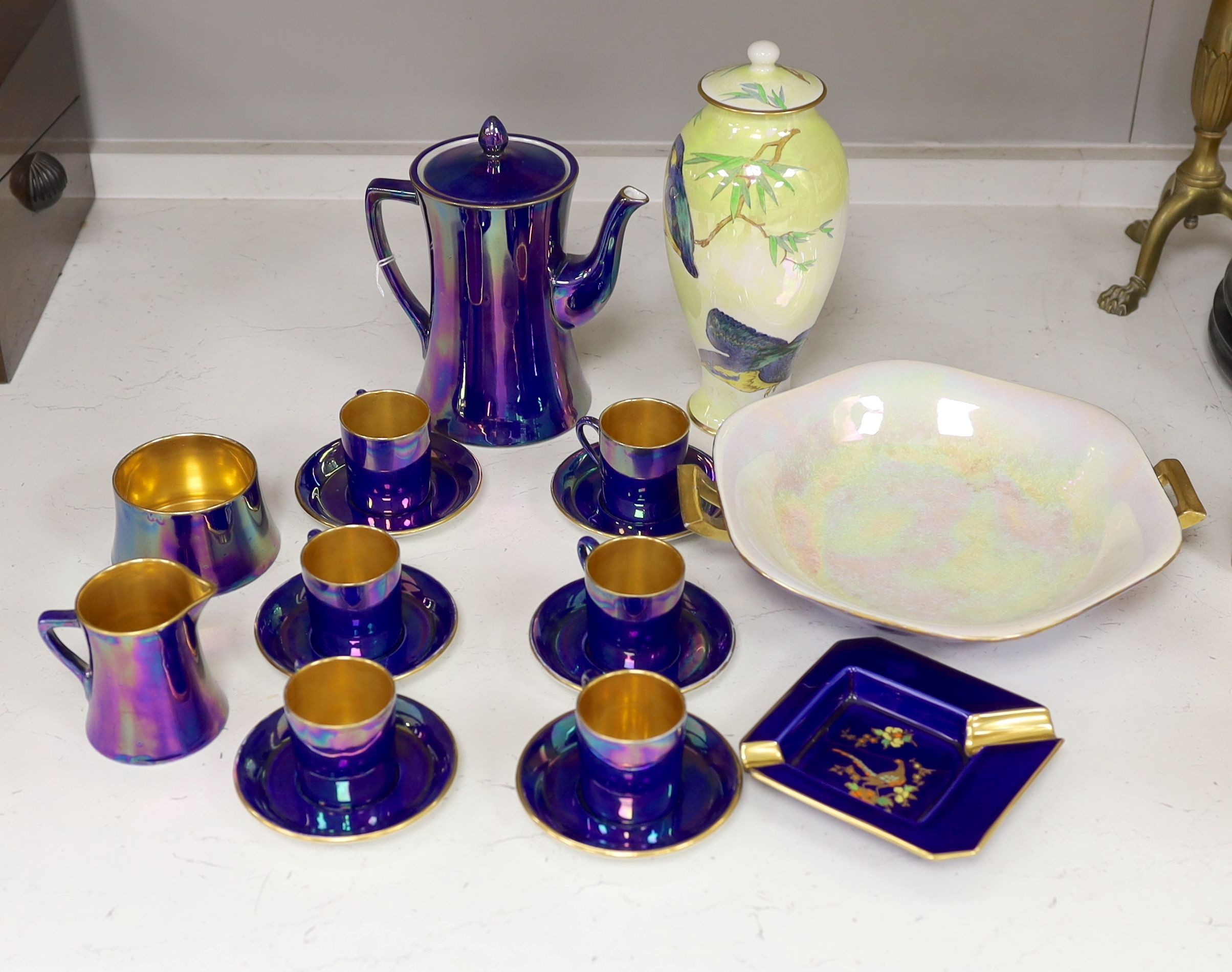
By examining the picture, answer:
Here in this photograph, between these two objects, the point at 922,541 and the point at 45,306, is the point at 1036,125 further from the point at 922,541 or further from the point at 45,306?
the point at 45,306

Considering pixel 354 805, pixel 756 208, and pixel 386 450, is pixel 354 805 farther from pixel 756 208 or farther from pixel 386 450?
pixel 756 208

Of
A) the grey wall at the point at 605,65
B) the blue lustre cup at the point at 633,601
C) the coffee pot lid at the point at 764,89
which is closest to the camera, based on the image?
the blue lustre cup at the point at 633,601

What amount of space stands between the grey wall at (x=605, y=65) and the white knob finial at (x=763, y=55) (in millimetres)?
462

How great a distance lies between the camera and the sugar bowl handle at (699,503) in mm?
976

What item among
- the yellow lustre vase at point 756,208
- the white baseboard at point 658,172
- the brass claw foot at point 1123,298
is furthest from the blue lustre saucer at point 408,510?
the brass claw foot at point 1123,298

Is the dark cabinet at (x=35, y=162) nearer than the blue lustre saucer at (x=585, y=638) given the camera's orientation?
No

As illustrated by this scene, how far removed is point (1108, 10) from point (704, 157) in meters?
0.68

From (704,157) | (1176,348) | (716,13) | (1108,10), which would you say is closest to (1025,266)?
(1176,348)

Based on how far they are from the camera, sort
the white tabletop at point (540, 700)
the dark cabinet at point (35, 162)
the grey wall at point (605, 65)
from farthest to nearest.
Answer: the grey wall at point (605, 65) → the dark cabinet at point (35, 162) → the white tabletop at point (540, 700)

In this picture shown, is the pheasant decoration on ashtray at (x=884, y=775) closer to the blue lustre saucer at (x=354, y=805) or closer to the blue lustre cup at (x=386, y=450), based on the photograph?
the blue lustre saucer at (x=354, y=805)

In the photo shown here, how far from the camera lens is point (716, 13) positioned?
1450 mm

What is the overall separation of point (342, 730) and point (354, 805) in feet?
0.22

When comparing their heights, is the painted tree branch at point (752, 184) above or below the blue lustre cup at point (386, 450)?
above

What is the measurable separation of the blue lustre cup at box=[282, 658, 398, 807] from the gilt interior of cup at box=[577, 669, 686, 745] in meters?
0.12
